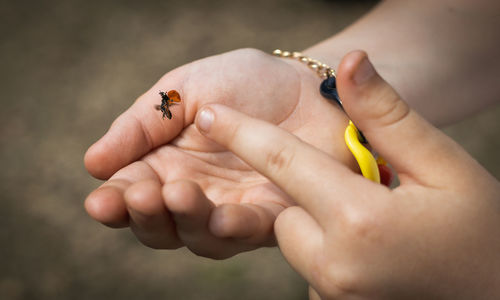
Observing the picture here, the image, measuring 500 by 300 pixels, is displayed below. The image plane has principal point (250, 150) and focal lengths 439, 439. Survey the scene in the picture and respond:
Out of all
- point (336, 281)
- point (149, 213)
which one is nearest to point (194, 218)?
point (149, 213)

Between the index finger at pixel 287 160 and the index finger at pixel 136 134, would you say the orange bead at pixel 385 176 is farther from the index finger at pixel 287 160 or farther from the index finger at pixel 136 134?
the index finger at pixel 136 134

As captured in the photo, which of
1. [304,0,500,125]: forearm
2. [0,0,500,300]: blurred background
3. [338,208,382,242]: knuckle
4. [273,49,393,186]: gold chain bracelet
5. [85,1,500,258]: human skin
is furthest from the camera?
[0,0,500,300]: blurred background

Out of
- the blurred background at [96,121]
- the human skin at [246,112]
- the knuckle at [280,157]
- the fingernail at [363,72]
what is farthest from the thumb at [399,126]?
the blurred background at [96,121]

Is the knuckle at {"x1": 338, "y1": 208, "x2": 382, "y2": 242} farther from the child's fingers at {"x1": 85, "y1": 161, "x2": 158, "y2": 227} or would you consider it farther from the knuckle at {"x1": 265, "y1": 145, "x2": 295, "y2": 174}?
the child's fingers at {"x1": 85, "y1": 161, "x2": 158, "y2": 227}

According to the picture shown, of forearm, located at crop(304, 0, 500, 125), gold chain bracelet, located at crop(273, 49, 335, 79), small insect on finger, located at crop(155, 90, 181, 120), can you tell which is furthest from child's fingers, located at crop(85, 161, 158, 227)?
forearm, located at crop(304, 0, 500, 125)

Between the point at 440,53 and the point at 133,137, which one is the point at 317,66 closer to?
the point at 440,53
